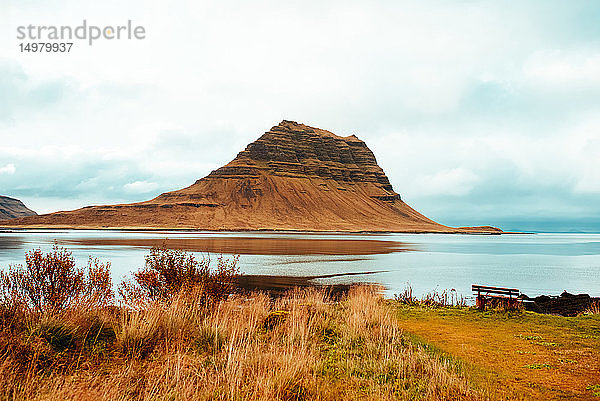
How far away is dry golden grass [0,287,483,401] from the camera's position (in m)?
5.62

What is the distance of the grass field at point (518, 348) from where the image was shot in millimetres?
7258

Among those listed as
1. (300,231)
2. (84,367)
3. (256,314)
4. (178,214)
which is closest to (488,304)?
(256,314)

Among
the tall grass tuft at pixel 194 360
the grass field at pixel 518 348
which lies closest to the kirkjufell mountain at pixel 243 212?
the grass field at pixel 518 348

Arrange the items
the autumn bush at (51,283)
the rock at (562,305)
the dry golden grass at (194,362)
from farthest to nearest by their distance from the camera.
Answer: the rock at (562,305)
the autumn bush at (51,283)
the dry golden grass at (194,362)

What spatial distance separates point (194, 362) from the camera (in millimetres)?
6863

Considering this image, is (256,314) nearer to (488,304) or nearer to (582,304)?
(488,304)

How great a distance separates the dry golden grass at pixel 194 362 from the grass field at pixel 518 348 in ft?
2.68

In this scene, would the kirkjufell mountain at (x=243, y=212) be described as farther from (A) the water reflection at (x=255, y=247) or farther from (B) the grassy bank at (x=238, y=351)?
(B) the grassy bank at (x=238, y=351)

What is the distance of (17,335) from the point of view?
6938mm

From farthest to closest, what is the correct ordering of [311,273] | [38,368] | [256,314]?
[311,273]
[256,314]
[38,368]

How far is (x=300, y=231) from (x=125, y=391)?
488 ft

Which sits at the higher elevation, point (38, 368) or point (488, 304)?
point (38, 368)

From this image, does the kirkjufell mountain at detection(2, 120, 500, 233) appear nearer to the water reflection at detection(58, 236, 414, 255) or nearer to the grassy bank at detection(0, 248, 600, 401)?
the water reflection at detection(58, 236, 414, 255)

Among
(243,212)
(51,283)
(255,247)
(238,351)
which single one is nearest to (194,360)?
(238,351)
